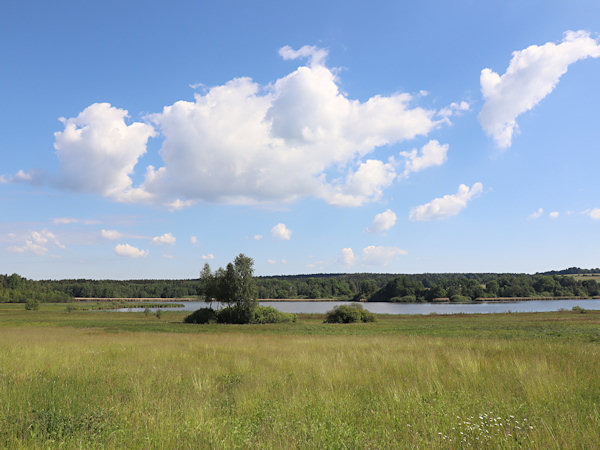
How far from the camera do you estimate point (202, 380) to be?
853 cm

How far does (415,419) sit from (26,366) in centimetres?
1001

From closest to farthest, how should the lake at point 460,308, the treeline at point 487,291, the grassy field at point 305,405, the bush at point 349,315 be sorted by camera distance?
the grassy field at point 305,405 < the bush at point 349,315 < the lake at point 460,308 < the treeline at point 487,291

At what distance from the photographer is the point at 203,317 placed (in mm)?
60000

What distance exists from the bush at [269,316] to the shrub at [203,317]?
6906 mm

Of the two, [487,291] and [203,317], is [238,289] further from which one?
[487,291]

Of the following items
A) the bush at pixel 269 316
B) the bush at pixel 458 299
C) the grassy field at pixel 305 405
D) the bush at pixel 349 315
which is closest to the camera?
the grassy field at pixel 305 405

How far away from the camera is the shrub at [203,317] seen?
5888 centimetres

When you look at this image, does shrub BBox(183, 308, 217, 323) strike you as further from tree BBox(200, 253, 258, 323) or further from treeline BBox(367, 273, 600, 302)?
treeline BBox(367, 273, 600, 302)

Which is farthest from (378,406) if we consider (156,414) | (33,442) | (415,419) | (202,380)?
(33,442)

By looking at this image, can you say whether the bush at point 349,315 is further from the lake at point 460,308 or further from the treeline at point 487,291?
the treeline at point 487,291

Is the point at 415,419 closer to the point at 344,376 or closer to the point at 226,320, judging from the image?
the point at 344,376

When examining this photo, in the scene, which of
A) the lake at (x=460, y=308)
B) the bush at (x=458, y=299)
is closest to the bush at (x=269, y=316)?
the lake at (x=460, y=308)

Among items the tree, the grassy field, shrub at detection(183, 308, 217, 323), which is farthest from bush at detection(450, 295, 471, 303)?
the grassy field

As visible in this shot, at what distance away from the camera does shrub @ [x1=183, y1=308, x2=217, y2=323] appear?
58875 millimetres
